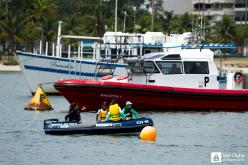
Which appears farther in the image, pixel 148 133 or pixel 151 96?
pixel 151 96

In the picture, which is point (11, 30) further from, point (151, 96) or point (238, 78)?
point (151, 96)

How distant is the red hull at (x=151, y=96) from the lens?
148 ft

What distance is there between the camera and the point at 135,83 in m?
45.9

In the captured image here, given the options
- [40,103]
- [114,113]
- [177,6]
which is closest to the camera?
[114,113]

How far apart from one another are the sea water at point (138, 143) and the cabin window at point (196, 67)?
2.05 metres

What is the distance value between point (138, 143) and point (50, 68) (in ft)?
69.8

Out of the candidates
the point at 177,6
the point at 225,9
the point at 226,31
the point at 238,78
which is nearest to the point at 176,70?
the point at 238,78

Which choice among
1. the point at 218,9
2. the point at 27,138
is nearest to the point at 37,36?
the point at 218,9

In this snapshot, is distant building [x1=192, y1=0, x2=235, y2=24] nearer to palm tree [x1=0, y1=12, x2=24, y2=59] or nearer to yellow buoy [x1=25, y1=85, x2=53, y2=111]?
palm tree [x1=0, y1=12, x2=24, y2=59]

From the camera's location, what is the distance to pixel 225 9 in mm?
149000

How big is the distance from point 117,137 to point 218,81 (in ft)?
32.0

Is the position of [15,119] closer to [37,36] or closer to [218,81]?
[218,81]

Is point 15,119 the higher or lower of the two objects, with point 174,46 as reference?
lower

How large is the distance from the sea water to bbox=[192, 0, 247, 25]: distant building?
101 meters
